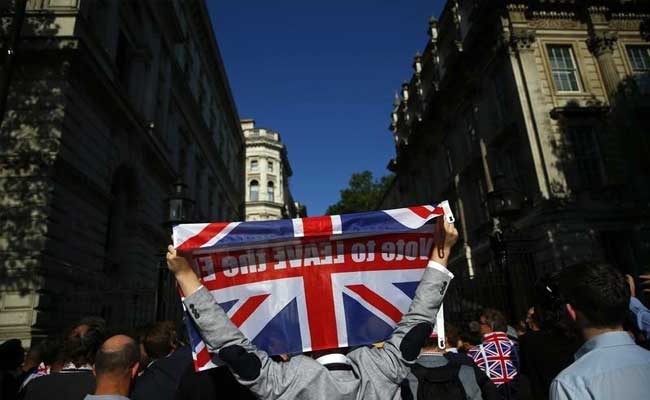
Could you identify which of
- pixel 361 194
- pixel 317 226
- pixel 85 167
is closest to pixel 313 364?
pixel 317 226

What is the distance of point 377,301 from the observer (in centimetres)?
259

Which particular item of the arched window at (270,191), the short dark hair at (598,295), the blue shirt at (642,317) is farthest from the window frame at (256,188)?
the short dark hair at (598,295)

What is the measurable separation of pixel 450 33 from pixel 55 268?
25.5 meters

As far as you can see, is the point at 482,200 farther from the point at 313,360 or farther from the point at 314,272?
the point at 313,360

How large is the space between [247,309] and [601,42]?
74.0ft

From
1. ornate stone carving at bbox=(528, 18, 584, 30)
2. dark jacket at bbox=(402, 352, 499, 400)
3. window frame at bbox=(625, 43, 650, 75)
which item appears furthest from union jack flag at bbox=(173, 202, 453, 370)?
window frame at bbox=(625, 43, 650, 75)

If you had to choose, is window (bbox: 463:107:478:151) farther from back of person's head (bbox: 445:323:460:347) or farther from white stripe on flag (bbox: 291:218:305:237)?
white stripe on flag (bbox: 291:218:305:237)

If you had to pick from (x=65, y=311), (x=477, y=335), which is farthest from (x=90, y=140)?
(x=477, y=335)

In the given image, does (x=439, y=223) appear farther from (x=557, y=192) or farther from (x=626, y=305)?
(x=557, y=192)

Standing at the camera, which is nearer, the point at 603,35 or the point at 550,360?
the point at 550,360

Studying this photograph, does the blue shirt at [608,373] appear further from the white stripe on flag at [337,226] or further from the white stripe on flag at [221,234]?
the white stripe on flag at [221,234]

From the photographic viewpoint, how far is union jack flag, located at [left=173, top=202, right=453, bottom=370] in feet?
7.93

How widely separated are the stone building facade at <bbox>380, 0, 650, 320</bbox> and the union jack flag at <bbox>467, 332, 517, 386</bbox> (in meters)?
7.59

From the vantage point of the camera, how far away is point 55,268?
450 inches
